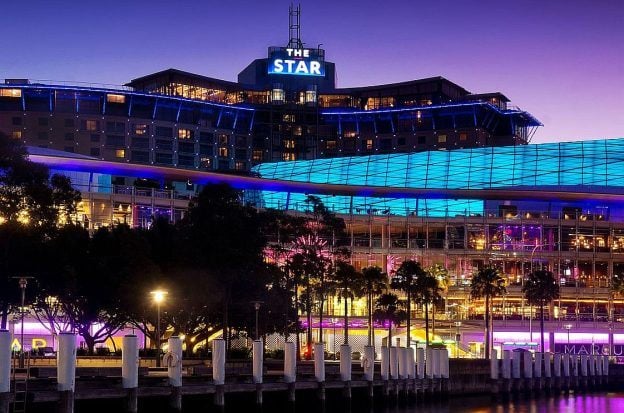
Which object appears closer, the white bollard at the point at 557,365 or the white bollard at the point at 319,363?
the white bollard at the point at 319,363

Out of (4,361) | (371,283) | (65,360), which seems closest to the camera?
(4,361)

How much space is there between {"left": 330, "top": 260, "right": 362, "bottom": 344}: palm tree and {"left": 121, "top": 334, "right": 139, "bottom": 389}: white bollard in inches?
2571

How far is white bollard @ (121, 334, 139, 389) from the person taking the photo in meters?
58.1

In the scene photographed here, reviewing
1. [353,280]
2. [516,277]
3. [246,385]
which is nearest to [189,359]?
[246,385]

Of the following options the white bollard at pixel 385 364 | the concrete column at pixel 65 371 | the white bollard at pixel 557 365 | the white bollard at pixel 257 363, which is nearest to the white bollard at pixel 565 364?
the white bollard at pixel 557 365

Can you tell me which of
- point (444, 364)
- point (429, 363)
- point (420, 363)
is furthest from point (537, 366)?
point (420, 363)

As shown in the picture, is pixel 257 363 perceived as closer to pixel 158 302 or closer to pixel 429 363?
pixel 158 302

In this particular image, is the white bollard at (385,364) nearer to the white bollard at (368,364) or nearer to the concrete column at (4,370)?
the white bollard at (368,364)

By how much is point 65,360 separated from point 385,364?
3664 cm

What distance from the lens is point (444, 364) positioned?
98.0 metres

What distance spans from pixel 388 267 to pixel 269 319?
71.0 m

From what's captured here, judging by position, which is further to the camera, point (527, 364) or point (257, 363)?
point (527, 364)

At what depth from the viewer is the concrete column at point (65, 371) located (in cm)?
5394

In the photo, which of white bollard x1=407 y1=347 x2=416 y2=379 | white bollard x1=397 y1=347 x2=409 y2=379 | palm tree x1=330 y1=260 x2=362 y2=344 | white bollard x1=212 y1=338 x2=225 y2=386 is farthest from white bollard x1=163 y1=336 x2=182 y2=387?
palm tree x1=330 y1=260 x2=362 y2=344
